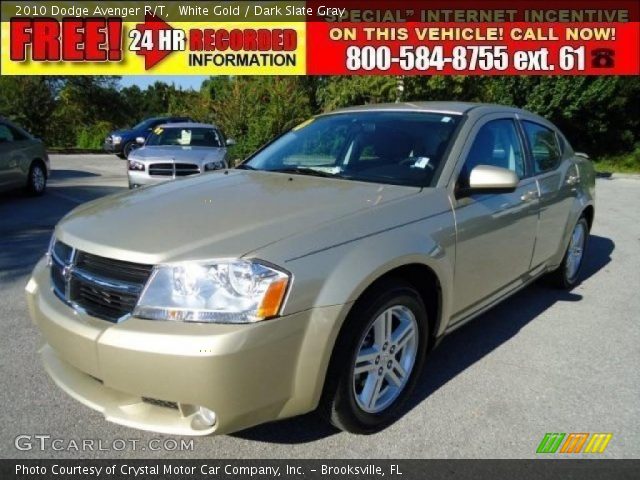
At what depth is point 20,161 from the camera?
Answer: 9.85 metres

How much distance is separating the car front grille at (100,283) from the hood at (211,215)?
47 mm

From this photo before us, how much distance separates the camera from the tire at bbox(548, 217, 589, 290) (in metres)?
5.00

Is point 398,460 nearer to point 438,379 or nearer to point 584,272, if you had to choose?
point 438,379

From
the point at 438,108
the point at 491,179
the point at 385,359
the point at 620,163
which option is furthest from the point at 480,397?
the point at 620,163

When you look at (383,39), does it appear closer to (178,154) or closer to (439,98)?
(439,98)

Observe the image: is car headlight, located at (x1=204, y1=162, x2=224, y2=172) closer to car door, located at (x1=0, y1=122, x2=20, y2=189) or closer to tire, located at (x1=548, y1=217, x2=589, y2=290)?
car door, located at (x1=0, y1=122, x2=20, y2=189)

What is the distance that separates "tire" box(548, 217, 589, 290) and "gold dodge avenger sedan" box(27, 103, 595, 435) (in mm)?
1340

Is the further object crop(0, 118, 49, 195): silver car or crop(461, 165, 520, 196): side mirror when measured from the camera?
crop(0, 118, 49, 195): silver car

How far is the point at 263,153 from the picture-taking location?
13.6ft

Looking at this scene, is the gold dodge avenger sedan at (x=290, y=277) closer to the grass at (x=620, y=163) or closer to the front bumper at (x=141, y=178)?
the front bumper at (x=141, y=178)

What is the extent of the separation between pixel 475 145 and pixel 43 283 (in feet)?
8.63

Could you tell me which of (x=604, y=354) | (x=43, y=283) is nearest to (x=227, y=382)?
(x=43, y=283)

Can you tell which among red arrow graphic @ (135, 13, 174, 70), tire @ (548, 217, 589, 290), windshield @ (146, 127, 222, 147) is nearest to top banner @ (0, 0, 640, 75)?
red arrow graphic @ (135, 13, 174, 70)

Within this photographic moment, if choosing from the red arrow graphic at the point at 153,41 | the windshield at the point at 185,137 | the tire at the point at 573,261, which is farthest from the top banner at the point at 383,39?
the tire at the point at 573,261
